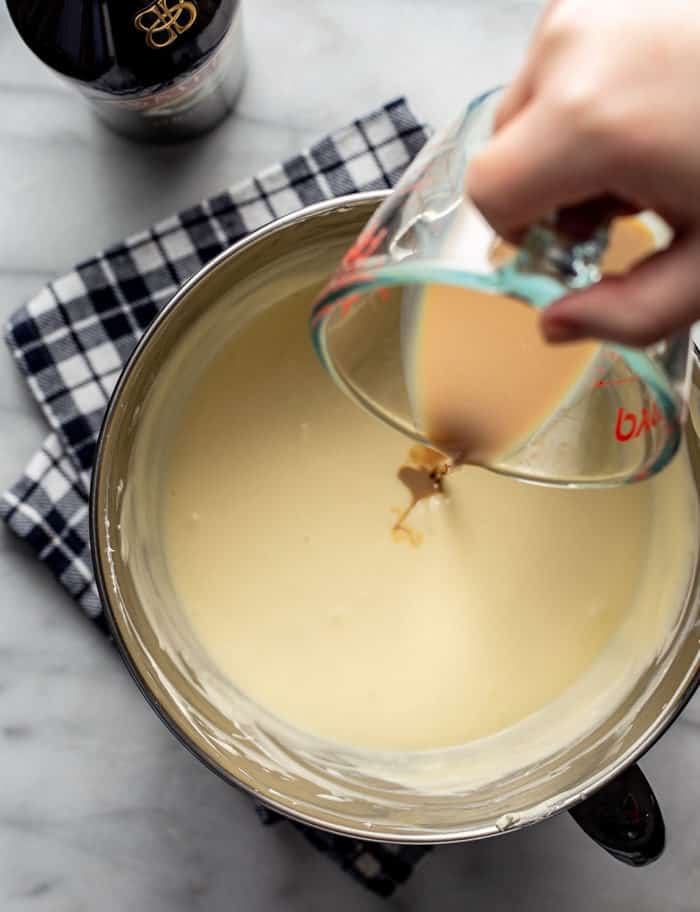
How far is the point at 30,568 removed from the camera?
0.91 meters

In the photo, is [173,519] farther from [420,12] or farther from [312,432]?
[420,12]

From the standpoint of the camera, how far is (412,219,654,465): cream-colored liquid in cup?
2.26ft

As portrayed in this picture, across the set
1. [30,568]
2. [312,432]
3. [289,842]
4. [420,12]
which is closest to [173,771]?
[289,842]

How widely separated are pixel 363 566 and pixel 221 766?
21 centimetres

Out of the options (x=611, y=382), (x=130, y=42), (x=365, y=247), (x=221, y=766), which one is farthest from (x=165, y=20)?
(x=221, y=766)

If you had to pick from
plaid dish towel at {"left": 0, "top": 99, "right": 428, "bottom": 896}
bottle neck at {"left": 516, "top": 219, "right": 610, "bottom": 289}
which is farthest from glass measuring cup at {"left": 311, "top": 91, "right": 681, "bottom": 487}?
plaid dish towel at {"left": 0, "top": 99, "right": 428, "bottom": 896}

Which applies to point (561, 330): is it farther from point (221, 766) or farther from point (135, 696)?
point (135, 696)

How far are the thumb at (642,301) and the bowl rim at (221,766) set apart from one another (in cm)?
36

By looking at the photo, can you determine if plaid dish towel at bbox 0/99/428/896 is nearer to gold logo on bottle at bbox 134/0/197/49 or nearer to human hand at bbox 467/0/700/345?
gold logo on bottle at bbox 134/0/197/49

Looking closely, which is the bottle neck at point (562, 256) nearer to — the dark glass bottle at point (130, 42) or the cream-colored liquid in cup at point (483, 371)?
the cream-colored liquid in cup at point (483, 371)

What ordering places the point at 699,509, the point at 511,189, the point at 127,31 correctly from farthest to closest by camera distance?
1. the point at 699,509
2. the point at 127,31
3. the point at 511,189

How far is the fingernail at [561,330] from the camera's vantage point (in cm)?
43

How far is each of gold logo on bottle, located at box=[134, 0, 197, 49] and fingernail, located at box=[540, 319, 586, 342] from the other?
427mm

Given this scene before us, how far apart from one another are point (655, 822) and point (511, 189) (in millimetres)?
550
